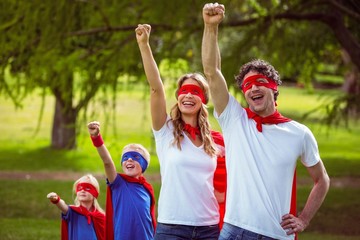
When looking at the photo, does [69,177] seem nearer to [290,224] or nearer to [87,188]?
[87,188]

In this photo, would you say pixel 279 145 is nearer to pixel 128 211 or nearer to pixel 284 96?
pixel 128 211

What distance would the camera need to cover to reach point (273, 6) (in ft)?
38.5

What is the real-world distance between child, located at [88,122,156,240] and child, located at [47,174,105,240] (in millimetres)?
448

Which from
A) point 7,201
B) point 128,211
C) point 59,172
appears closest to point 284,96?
point 59,172

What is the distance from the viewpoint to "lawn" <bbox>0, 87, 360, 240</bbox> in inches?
456

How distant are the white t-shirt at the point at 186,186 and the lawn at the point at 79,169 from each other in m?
5.41

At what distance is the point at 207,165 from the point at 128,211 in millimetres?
1083

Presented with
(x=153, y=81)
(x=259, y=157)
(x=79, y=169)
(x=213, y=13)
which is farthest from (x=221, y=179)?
(x=79, y=169)

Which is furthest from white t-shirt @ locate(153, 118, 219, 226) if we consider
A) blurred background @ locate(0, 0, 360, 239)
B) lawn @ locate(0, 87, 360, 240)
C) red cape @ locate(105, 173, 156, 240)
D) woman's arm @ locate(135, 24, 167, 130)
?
lawn @ locate(0, 87, 360, 240)

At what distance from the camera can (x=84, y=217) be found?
21.6 feet

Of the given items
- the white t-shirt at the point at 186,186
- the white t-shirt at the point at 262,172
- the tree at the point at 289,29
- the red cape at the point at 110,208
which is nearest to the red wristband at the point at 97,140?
the red cape at the point at 110,208

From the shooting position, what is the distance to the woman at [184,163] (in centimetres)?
496

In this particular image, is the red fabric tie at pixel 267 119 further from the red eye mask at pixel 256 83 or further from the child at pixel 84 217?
the child at pixel 84 217

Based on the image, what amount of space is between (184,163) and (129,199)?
43.4 inches
